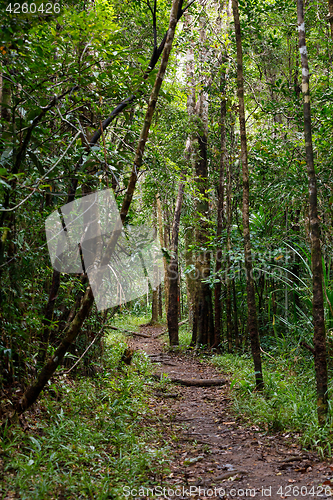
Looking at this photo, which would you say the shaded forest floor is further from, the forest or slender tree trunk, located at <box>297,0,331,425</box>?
slender tree trunk, located at <box>297,0,331,425</box>

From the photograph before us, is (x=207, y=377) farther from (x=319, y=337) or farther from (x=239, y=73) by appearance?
(x=239, y=73)

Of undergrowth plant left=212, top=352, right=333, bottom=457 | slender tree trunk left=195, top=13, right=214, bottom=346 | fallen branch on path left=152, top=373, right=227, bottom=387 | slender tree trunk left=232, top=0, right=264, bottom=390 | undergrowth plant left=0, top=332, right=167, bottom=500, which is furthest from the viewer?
slender tree trunk left=195, top=13, right=214, bottom=346

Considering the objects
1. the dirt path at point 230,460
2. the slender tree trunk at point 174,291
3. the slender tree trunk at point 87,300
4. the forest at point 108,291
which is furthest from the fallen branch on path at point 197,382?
the slender tree trunk at point 87,300

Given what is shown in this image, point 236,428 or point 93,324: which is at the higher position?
point 93,324

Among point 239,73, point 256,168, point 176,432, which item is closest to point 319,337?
point 176,432

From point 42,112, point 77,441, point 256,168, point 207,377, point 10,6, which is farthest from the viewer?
point 256,168

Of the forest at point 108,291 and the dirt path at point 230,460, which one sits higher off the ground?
the forest at point 108,291

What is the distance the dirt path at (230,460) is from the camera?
2.98 m

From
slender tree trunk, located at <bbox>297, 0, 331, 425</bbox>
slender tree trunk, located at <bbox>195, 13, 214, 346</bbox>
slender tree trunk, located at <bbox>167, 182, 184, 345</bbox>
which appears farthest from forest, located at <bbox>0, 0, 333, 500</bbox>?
slender tree trunk, located at <bbox>167, 182, 184, 345</bbox>

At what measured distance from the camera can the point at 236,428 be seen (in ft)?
14.8

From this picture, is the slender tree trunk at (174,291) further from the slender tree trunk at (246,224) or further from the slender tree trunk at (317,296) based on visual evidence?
the slender tree trunk at (317,296)

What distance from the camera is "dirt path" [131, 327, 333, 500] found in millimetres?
2980

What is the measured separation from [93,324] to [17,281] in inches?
112

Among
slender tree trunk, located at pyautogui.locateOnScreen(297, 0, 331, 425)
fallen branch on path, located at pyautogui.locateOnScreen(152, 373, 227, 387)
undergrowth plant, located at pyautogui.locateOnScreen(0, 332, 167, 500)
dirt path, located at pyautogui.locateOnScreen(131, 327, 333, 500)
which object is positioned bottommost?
fallen branch on path, located at pyautogui.locateOnScreen(152, 373, 227, 387)
